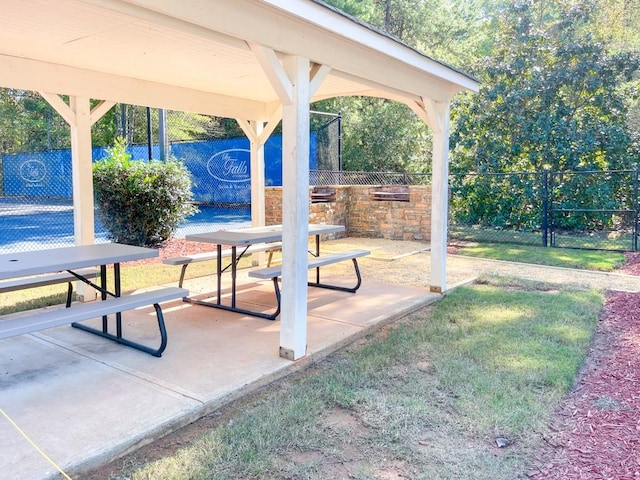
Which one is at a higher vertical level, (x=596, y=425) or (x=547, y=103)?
(x=547, y=103)

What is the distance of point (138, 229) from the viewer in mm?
8453

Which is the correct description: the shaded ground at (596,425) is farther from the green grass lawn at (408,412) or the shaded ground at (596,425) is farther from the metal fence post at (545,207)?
the metal fence post at (545,207)

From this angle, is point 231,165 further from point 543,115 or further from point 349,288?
point 349,288

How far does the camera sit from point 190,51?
404cm

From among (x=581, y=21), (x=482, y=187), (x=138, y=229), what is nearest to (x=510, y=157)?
(x=482, y=187)

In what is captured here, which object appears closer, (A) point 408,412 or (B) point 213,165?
(A) point 408,412

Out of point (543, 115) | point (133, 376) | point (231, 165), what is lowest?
point (133, 376)

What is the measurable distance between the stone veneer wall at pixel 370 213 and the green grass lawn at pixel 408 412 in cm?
548

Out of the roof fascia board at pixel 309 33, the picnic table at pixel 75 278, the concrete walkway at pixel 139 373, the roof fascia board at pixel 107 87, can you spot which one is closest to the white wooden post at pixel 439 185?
the concrete walkway at pixel 139 373

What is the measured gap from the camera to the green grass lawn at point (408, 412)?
2.32 m

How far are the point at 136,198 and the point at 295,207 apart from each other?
5757 mm

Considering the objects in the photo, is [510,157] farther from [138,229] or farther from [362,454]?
[362,454]

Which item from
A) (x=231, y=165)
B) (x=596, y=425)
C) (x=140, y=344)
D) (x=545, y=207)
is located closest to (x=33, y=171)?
(x=231, y=165)

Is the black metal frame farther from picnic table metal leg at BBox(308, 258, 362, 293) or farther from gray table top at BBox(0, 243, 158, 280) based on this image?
picnic table metal leg at BBox(308, 258, 362, 293)
